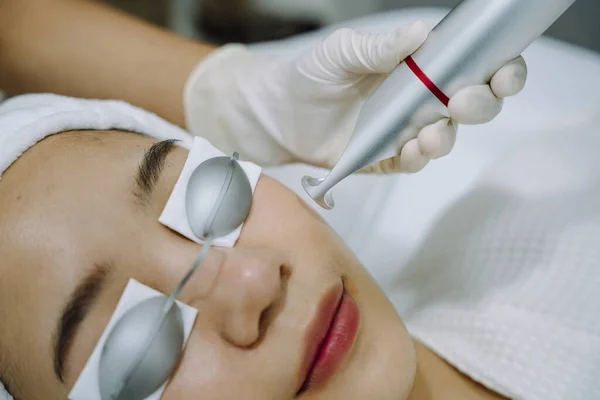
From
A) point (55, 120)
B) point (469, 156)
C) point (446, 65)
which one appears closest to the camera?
point (446, 65)

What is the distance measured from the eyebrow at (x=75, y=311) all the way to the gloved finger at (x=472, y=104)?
38cm

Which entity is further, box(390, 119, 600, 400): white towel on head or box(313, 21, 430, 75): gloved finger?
box(390, 119, 600, 400): white towel on head

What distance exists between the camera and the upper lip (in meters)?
0.54

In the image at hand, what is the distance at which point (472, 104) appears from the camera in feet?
1.64

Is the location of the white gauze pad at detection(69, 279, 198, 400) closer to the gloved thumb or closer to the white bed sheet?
the gloved thumb

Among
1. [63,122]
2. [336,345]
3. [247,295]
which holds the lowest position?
[336,345]

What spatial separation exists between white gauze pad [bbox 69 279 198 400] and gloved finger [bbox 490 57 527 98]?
380 millimetres

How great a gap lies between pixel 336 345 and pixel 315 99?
1.22 feet

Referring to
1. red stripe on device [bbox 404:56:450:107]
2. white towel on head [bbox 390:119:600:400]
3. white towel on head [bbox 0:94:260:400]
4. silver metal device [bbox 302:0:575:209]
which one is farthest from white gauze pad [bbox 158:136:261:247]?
white towel on head [bbox 390:119:600:400]

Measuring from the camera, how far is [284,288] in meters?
0.55

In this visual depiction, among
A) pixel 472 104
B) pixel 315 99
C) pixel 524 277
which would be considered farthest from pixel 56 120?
pixel 524 277

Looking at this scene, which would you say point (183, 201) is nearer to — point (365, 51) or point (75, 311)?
point (75, 311)

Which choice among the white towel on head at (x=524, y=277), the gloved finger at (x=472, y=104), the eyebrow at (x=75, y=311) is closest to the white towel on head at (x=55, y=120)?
the eyebrow at (x=75, y=311)

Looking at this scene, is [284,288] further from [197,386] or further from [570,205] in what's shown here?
[570,205]
